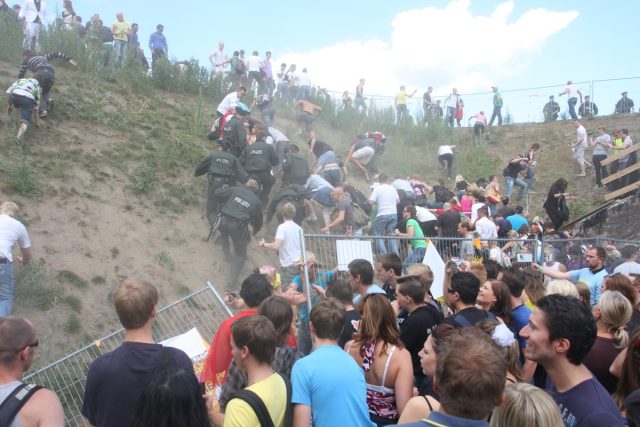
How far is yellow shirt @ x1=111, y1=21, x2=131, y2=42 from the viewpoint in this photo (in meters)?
16.6

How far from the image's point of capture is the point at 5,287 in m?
7.08

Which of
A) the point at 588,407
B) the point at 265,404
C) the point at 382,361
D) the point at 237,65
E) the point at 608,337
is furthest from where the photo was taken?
the point at 237,65

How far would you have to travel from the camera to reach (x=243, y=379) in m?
3.57

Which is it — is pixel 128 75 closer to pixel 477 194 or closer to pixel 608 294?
pixel 477 194

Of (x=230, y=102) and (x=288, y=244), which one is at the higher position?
(x=230, y=102)

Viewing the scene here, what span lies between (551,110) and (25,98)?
23586 mm

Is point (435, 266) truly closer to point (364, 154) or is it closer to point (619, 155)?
point (364, 154)

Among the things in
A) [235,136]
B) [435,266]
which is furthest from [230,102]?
[435,266]

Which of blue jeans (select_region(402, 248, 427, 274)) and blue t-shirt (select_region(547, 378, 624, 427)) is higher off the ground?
blue t-shirt (select_region(547, 378, 624, 427))

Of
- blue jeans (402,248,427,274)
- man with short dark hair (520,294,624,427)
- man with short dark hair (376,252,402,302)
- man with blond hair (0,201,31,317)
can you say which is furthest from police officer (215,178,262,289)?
man with short dark hair (520,294,624,427)

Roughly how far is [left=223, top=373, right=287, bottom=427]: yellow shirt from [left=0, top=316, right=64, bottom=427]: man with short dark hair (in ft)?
2.90

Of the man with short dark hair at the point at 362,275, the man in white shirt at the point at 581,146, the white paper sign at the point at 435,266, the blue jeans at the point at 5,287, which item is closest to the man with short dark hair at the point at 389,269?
the man with short dark hair at the point at 362,275

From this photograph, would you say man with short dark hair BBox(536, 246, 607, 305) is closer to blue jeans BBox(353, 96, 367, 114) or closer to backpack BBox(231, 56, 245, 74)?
backpack BBox(231, 56, 245, 74)

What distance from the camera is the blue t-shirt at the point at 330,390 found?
10.9 feet
